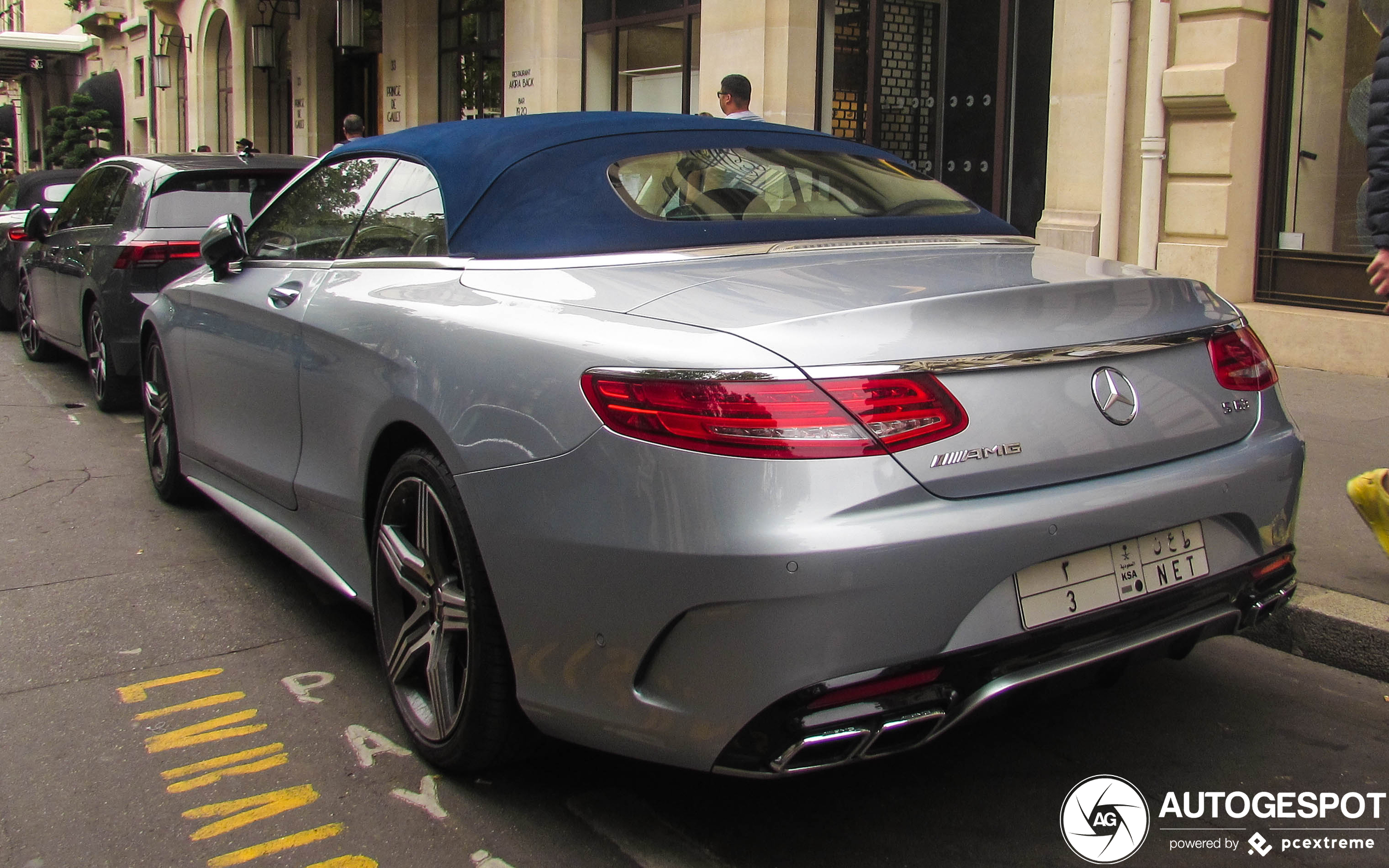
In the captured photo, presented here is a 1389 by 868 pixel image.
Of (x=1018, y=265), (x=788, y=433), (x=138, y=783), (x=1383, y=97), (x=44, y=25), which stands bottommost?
(x=138, y=783)

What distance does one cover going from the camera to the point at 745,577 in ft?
7.44

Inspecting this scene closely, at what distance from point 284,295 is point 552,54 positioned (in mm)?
12379

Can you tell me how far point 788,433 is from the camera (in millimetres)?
2297

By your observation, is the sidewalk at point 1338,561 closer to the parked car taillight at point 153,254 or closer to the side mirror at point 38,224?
the parked car taillight at point 153,254

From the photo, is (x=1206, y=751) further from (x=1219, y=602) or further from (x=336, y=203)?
(x=336, y=203)

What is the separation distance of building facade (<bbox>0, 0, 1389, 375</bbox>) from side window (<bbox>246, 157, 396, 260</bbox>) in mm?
6256

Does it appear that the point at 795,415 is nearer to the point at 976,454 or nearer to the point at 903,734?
the point at 976,454

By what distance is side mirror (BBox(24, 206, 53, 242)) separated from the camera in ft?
29.6

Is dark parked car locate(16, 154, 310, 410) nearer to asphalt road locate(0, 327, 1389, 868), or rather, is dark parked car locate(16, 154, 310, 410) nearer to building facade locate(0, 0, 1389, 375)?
asphalt road locate(0, 327, 1389, 868)

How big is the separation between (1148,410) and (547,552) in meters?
1.25

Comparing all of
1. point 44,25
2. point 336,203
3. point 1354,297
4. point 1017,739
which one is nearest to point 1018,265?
point 1017,739

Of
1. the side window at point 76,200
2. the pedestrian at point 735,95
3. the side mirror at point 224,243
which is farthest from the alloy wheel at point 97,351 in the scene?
the pedestrian at point 735,95

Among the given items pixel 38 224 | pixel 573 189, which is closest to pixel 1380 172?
pixel 573 189

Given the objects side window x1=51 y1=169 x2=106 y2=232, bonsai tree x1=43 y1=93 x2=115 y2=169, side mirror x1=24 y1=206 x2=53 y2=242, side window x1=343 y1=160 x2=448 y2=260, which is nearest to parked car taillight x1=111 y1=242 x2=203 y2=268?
side window x1=51 y1=169 x2=106 y2=232
